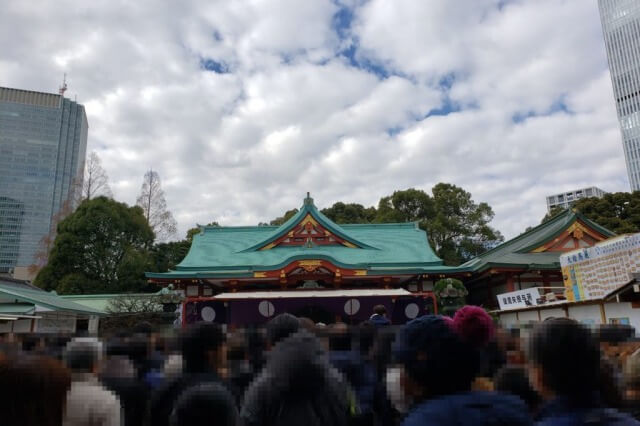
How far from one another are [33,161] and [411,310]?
65.8 m

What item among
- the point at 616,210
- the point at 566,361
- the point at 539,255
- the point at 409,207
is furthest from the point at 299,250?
the point at 616,210

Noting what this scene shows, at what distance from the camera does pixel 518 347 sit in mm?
3529

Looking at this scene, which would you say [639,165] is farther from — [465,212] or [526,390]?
[526,390]

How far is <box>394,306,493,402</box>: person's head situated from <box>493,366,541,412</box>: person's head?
3.96 ft

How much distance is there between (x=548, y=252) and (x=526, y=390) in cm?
1309

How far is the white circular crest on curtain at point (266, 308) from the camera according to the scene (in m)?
12.5

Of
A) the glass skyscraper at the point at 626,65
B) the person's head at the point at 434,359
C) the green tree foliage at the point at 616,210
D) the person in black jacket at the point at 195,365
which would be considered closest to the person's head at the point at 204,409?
the person in black jacket at the point at 195,365

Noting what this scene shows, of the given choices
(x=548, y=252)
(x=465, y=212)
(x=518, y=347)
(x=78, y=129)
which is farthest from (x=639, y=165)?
(x=78, y=129)

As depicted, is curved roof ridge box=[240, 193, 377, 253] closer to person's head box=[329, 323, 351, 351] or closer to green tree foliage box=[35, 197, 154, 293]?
green tree foliage box=[35, 197, 154, 293]

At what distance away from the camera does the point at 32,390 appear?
1420mm

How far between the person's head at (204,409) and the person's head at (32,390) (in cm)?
56

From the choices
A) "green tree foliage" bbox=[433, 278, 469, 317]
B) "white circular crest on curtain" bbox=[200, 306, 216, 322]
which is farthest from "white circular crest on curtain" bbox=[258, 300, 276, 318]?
"green tree foliage" bbox=[433, 278, 469, 317]

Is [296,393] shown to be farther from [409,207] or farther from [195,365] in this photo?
[409,207]

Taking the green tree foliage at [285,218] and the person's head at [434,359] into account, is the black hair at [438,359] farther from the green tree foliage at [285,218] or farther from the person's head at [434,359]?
the green tree foliage at [285,218]
